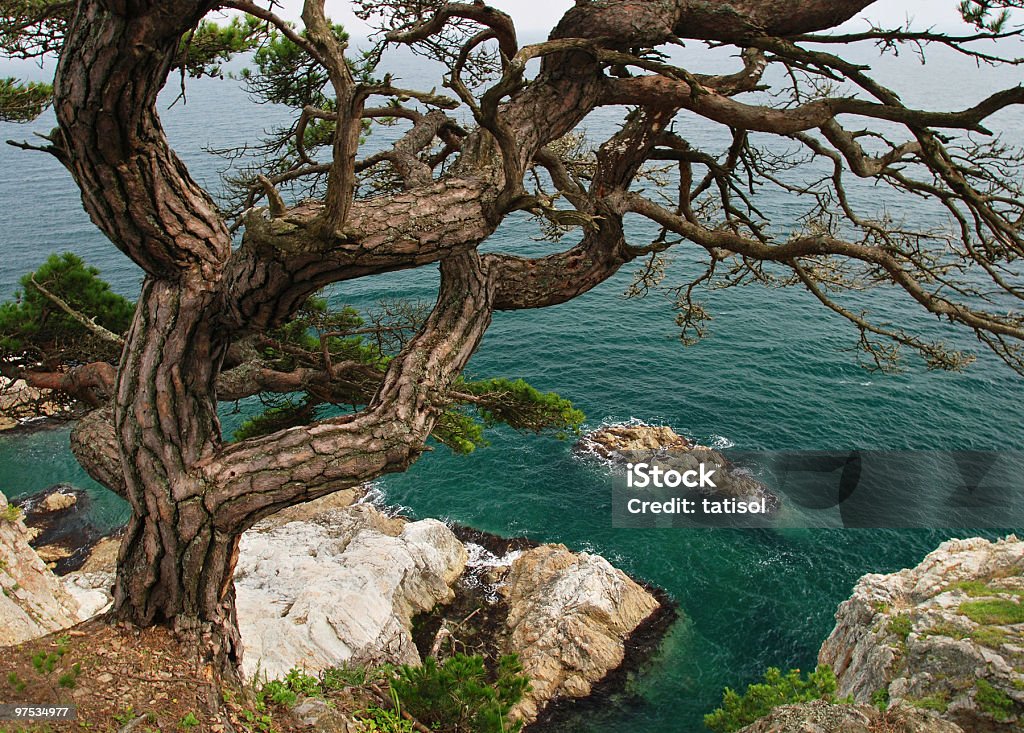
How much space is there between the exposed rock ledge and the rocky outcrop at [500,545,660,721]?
3cm

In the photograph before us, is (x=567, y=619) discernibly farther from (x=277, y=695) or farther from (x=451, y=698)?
(x=277, y=695)

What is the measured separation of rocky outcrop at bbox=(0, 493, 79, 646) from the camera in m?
9.53

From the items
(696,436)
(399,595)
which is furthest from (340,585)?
(696,436)

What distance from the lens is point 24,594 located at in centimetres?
1107

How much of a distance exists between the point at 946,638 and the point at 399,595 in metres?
11.2

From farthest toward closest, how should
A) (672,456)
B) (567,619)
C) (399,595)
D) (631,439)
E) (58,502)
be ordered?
(631,439) < (672,456) < (58,502) < (399,595) < (567,619)

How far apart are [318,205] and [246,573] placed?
1429cm

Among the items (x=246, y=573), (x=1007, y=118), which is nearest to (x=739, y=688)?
(x=246, y=573)

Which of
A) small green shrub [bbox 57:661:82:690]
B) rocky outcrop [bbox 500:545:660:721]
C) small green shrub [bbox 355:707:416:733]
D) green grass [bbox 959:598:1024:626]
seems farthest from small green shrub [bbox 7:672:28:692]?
green grass [bbox 959:598:1024:626]

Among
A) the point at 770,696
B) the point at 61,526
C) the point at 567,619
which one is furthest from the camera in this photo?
the point at 61,526

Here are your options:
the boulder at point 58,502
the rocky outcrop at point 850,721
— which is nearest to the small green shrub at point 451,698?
the rocky outcrop at point 850,721

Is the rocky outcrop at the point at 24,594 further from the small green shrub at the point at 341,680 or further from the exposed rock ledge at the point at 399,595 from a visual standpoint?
the small green shrub at the point at 341,680

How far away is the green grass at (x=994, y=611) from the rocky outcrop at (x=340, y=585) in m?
10.5

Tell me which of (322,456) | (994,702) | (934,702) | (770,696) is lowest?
(770,696)
